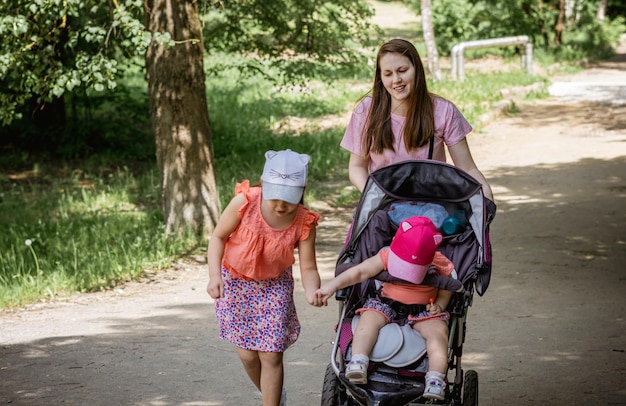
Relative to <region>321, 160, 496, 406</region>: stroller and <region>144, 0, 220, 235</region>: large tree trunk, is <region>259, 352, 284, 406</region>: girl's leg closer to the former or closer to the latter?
<region>321, 160, 496, 406</region>: stroller

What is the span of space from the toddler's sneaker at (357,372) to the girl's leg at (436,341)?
287mm

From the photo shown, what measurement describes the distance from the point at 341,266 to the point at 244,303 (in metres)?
0.52

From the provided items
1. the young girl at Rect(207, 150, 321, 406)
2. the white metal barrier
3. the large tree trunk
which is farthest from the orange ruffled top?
the white metal barrier

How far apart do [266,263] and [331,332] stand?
2405 millimetres

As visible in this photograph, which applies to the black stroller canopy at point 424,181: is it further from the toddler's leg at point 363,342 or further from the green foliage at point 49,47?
the green foliage at point 49,47

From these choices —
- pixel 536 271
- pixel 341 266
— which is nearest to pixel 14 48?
pixel 536 271

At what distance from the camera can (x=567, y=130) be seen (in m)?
15.8

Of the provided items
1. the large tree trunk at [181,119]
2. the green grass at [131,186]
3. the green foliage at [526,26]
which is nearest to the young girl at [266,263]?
the green grass at [131,186]

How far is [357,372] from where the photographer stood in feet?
13.1

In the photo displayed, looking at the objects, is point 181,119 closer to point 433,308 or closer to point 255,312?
point 255,312

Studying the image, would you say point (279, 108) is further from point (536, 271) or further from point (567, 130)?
point (536, 271)

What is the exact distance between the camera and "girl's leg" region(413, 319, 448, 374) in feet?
13.3

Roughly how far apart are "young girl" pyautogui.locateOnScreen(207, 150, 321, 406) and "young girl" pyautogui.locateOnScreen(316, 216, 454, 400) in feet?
0.84

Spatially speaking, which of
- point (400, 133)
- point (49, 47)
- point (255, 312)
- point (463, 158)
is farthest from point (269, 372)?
point (49, 47)
